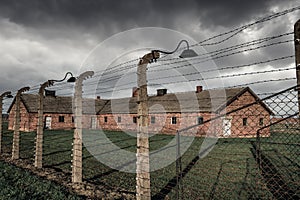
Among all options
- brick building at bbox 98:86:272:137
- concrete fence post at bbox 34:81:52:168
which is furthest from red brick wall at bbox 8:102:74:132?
concrete fence post at bbox 34:81:52:168

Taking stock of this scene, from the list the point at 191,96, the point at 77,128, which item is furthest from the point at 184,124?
the point at 77,128

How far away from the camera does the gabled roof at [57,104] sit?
33500mm

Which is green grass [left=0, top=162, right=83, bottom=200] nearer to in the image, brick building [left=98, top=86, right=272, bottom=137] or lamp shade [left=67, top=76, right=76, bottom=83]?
lamp shade [left=67, top=76, right=76, bottom=83]

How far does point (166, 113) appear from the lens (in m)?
29.7

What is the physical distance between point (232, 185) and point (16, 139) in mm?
8265

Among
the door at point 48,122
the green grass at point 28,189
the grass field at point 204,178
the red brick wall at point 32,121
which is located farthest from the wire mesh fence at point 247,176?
the door at point 48,122

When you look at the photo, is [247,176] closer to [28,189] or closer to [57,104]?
[28,189]

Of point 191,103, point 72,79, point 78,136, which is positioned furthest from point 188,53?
point 191,103

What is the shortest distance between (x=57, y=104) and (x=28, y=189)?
35.1m

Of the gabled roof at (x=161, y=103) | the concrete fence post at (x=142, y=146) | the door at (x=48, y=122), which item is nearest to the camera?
the concrete fence post at (x=142, y=146)

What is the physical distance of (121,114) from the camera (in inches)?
1411

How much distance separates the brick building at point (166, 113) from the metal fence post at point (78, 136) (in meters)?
16.6

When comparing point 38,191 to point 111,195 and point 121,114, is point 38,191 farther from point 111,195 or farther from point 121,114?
point 121,114

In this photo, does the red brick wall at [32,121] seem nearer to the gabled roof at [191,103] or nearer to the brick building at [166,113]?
the brick building at [166,113]
